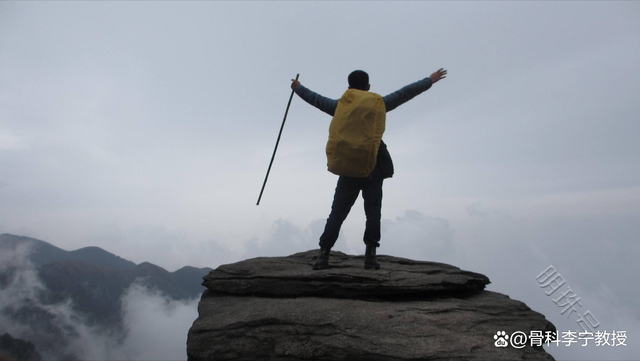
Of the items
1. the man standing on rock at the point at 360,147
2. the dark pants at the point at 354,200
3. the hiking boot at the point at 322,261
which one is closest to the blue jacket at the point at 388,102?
the man standing on rock at the point at 360,147

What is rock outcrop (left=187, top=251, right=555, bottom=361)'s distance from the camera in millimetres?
6172

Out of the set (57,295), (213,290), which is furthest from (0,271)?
(213,290)

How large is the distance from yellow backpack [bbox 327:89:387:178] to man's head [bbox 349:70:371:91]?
74 cm

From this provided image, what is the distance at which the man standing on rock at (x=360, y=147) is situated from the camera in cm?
733

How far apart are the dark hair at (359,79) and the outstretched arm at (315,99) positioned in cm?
57

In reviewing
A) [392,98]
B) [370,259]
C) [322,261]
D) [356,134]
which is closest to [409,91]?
[392,98]

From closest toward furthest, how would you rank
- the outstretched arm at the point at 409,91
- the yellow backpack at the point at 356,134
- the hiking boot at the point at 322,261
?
1. the yellow backpack at the point at 356,134
2. the outstretched arm at the point at 409,91
3. the hiking boot at the point at 322,261

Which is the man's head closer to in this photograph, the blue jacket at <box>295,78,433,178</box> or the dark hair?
the dark hair

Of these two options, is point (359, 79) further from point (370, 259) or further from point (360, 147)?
point (370, 259)

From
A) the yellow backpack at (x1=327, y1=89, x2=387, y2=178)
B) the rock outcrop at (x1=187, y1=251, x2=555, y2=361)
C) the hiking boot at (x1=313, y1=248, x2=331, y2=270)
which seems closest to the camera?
the rock outcrop at (x1=187, y1=251, x2=555, y2=361)

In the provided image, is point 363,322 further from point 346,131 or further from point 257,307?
point 346,131

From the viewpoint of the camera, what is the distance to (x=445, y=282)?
8.05 metres

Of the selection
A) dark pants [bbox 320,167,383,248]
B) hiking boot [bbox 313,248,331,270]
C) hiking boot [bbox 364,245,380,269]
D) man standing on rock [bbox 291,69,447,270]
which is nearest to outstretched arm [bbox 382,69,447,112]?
man standing on rock [bbox 291,69,447,270]

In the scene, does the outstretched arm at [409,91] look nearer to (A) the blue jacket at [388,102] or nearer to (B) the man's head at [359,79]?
(A) the blue jacket at [388,102]
